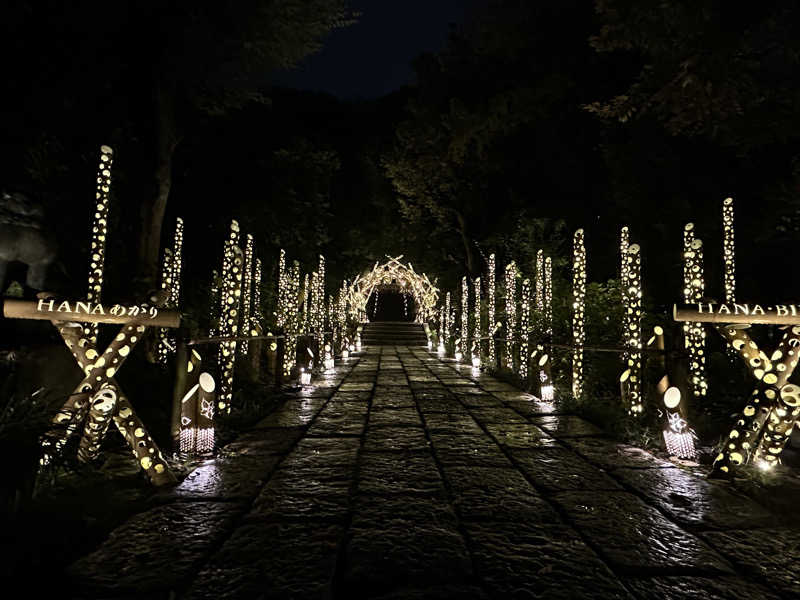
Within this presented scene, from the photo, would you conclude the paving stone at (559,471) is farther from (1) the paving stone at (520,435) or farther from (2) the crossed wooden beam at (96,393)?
(2) the crossed wooden beam at (96,393)

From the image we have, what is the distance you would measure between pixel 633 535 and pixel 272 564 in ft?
6.10

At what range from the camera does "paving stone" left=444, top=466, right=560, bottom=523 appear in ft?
8.71

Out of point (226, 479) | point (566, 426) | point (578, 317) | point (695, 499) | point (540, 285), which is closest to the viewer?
point (695, 499)

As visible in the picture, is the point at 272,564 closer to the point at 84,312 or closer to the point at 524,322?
the point at 84,312

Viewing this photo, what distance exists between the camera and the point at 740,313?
3.38 metres

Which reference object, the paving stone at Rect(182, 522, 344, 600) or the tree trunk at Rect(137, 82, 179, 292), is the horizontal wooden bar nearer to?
the paving stone at Rect(182, 522, 344, 600)

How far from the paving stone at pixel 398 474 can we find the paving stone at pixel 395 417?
45.5 inches

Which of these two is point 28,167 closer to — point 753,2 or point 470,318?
point 753,2

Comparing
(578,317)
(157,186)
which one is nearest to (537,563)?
(578,317)

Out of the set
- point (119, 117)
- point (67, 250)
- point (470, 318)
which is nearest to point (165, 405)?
point (67, 250)

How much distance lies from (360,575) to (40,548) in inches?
58.3

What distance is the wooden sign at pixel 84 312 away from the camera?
2873mm

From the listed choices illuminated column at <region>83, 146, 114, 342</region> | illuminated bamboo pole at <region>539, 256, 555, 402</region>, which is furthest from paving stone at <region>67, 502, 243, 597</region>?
illuminated bamboo pole at <region>539, 256, 555, 402</region>

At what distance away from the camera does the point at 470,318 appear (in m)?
14.4
